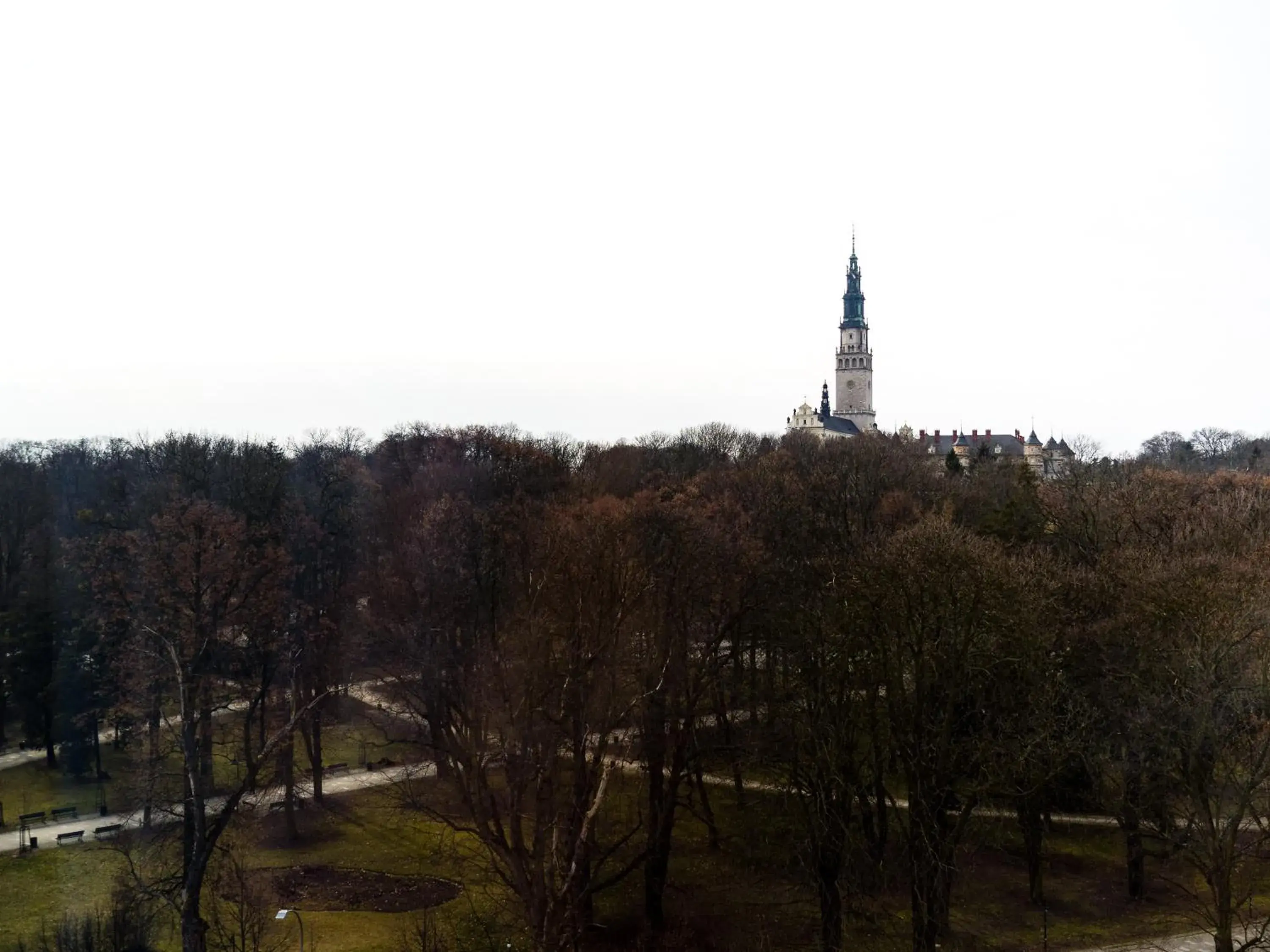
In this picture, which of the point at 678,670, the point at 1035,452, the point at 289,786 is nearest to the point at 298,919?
the point at 289,786

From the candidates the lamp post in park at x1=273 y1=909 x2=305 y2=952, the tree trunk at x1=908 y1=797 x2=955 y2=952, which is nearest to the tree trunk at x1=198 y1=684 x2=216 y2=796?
the lamp post in park at x1=273 y1=909 x2=305 y2=952

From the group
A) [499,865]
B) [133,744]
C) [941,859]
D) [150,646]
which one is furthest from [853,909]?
[133,744]

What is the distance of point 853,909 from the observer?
1972 cm

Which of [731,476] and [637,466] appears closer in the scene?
[731,476]

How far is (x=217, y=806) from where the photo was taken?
24484 millimetres

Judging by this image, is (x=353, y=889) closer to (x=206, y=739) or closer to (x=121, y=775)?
(x=206, y=739)

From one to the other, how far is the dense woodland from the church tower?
280 feet

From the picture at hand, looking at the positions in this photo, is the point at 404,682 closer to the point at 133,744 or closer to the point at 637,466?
the point at 133,744

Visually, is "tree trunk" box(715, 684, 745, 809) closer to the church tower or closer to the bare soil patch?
the bare soil patch

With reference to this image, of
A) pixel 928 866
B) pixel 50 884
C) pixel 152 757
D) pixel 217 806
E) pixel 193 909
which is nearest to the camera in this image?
pixel 193 909

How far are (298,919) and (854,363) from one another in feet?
341

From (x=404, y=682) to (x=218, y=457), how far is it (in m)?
24.3

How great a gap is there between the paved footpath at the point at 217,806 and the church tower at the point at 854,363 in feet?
297

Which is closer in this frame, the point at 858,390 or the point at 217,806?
the point at 217,806
